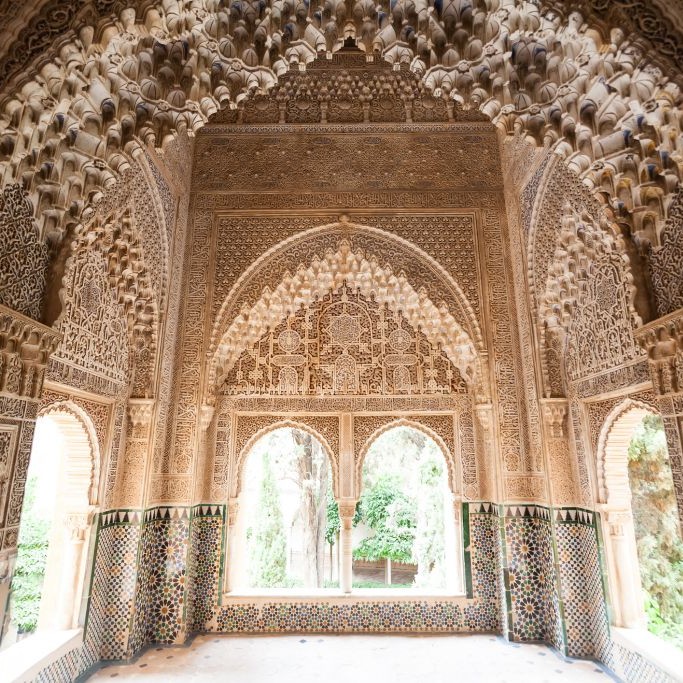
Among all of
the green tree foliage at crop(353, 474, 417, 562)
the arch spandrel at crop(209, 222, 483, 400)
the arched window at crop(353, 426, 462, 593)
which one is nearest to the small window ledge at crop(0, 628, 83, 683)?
the arch spandrel at crop(209, 222, 483, 400)

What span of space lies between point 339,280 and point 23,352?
11.6 ft

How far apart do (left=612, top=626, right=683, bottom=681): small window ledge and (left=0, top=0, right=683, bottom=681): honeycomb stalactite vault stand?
0.44 ft

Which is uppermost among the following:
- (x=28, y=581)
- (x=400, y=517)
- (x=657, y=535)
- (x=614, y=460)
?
(x=614, y=460)

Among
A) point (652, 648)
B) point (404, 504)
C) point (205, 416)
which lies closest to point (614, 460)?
point (652, 648)

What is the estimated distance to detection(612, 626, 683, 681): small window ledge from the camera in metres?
3.14

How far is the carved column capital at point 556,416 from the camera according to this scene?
4.49m

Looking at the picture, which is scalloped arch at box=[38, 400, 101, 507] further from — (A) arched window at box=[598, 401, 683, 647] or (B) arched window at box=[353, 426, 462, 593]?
(B) arched window at box=[353, 426, 462, 593]

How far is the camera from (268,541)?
32.4ft

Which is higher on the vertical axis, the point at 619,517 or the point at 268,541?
the point at 619,517

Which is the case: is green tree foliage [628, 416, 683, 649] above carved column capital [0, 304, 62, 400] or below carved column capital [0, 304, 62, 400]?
below

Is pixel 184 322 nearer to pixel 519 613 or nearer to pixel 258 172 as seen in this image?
pixel 258 172

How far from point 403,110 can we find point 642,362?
13.0 ft

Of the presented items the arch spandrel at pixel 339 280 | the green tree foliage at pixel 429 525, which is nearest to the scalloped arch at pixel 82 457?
the arch spandrel at pixel 339 280

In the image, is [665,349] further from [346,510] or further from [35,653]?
[35,653]
